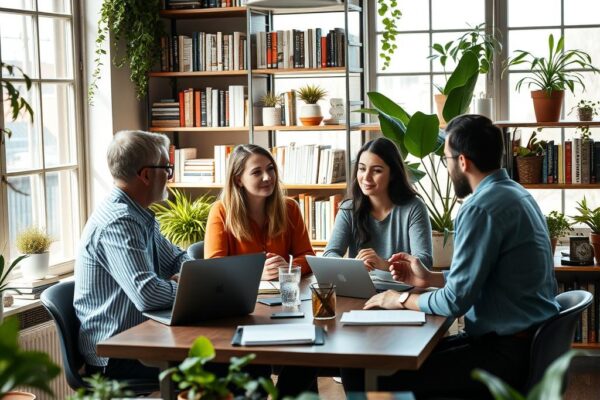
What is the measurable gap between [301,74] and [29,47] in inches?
64.9

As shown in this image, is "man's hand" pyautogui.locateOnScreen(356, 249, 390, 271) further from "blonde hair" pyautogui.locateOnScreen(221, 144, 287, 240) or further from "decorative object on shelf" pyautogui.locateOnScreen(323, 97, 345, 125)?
"decorative object on shelf" pyautogui.locateOnScreen(323, 97, 345, 125)

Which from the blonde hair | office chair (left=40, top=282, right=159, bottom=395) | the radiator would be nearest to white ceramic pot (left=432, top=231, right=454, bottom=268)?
the blonde hair

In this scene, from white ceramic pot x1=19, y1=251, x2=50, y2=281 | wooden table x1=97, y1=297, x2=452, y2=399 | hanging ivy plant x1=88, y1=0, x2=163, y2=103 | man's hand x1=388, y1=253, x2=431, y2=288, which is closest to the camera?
wooden table x1=97, y1=297, x2=452, y2=399

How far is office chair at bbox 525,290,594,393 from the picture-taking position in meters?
2.78

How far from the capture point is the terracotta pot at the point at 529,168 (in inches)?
192

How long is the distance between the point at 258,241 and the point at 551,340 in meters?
1.42

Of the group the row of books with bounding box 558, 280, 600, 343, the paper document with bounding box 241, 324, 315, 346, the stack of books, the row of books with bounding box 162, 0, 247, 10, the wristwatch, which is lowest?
the row of books with bounding box 558, 280, 600, 343

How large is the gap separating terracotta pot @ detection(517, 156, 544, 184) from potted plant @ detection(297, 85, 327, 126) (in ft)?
3.89

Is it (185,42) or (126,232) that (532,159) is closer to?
(185,42)

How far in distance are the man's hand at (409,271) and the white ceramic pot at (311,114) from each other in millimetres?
2083

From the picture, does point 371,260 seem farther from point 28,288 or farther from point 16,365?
point 16,365

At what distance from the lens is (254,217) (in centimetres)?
386

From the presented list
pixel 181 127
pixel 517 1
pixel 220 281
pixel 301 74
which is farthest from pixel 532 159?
pixel 220 281

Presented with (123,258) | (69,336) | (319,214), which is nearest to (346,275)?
→ (123,258)
